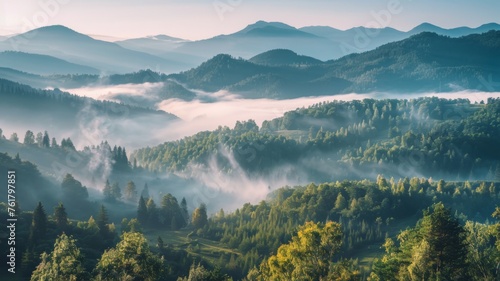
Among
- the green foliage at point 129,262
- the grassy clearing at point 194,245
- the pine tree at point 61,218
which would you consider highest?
the green foliage at point 129,262

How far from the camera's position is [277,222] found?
648 feet

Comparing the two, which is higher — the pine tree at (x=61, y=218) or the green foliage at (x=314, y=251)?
the green foliage at (x=314, y=251)

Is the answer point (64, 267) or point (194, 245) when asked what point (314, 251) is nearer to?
point (64, 267)

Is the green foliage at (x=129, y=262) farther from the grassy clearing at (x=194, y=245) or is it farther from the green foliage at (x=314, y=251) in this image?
the grassy clearing at (x=194, y=245)

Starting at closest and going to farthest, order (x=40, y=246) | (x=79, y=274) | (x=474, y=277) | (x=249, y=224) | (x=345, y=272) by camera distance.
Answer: (x=79, y=274) < (x=345, y=272) < (x=474, y=277) < (x=40, y=246) < (x=249, y=224)

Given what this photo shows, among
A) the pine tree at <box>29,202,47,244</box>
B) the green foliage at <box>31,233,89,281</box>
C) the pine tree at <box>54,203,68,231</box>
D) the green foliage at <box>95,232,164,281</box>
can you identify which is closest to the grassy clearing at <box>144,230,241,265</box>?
the pine tree at <box>54,203,68,231</box>

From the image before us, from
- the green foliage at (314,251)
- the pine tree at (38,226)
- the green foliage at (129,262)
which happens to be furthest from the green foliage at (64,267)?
the pine tree at (38,226)

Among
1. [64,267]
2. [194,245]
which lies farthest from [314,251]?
[194,245]

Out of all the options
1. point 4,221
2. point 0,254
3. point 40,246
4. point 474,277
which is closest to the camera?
point 474,277

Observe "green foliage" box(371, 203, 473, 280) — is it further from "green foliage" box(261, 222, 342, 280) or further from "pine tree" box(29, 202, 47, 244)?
"pine tree" box(29, 202, 47, 244)

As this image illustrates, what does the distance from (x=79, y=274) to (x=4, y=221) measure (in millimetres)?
94420

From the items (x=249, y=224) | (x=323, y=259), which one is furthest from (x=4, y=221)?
(x=323, y=259)

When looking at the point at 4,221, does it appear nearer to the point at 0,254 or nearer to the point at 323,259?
the point at 0,254

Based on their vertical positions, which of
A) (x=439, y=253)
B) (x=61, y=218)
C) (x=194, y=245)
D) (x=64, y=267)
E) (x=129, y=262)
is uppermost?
(x=64, y=267)
